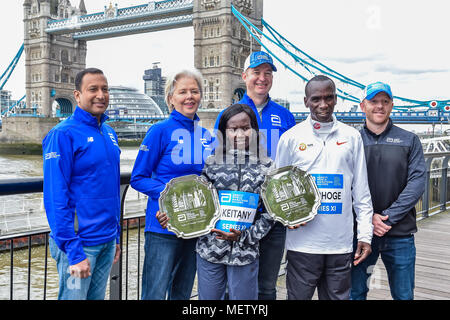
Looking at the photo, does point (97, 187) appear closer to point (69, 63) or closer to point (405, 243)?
point (405, 243)

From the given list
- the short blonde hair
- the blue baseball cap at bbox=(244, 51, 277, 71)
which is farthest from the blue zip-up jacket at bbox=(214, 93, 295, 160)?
the short blonde hair

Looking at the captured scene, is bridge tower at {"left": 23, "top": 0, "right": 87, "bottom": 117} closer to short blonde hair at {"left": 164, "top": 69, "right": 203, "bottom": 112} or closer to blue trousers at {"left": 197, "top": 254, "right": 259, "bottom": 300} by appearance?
short blonde hair at {"left": 164, "top": 69, "right": 203, "bottom": 112}

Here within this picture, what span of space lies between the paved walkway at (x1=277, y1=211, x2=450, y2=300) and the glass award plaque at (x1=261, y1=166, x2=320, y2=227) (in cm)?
83

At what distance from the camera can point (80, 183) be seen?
5.96 ft

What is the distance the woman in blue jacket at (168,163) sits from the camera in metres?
2.04

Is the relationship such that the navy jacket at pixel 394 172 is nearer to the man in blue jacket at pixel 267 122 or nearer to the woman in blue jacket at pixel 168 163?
the man in blue jacket at pixel 267 122

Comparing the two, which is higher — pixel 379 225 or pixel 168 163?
pixel 168 163

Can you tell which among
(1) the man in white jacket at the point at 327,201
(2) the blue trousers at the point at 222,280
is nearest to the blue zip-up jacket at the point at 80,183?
(2) the blue trousers at the point at 222,280

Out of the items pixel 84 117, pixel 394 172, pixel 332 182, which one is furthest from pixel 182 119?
pixel 394 172

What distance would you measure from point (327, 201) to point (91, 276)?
1054 millimetres

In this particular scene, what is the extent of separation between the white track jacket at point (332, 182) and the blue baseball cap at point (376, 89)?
277 mm

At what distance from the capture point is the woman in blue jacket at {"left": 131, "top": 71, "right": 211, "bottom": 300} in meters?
2.04

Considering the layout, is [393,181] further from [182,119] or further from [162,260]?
[162,260]

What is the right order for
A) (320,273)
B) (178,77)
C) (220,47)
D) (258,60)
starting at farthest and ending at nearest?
(220,47)
(258,60)
(178,77)
(320,273)
